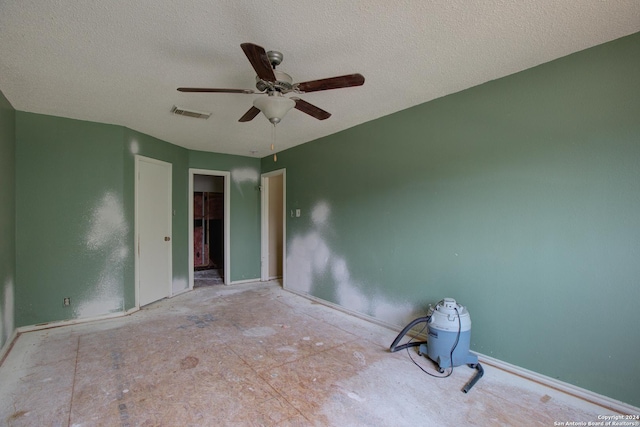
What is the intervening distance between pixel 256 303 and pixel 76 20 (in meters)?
3.68

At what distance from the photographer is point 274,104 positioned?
207cm

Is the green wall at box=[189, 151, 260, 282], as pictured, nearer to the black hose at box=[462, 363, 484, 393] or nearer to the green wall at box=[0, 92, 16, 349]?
the green wall at box=[0, 92, 16, 349]

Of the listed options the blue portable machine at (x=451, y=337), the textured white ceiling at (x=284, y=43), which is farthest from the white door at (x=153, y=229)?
the blue portable machine at (x=451, y=337)

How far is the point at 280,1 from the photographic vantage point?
162 cm

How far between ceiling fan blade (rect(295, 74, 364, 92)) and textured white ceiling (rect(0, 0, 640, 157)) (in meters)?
0.32

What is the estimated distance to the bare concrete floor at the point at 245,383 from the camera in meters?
1.93

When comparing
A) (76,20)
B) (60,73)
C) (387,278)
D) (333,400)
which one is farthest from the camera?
(387,278)

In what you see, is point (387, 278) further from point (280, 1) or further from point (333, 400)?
point (280, 1)

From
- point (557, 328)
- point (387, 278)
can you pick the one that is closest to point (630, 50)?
point (557, 328)

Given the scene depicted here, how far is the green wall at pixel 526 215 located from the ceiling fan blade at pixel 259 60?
191cm

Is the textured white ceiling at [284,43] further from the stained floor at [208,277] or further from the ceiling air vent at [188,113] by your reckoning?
the stained floor at [208,277]

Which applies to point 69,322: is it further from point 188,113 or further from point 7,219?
point 188,113

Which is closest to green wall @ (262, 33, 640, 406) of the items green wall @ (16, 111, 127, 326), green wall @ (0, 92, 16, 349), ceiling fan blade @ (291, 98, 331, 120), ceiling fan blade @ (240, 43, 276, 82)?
ceiling fan blade @ (291, 98, 331, 120)

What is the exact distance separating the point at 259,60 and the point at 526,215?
7.64 ft
